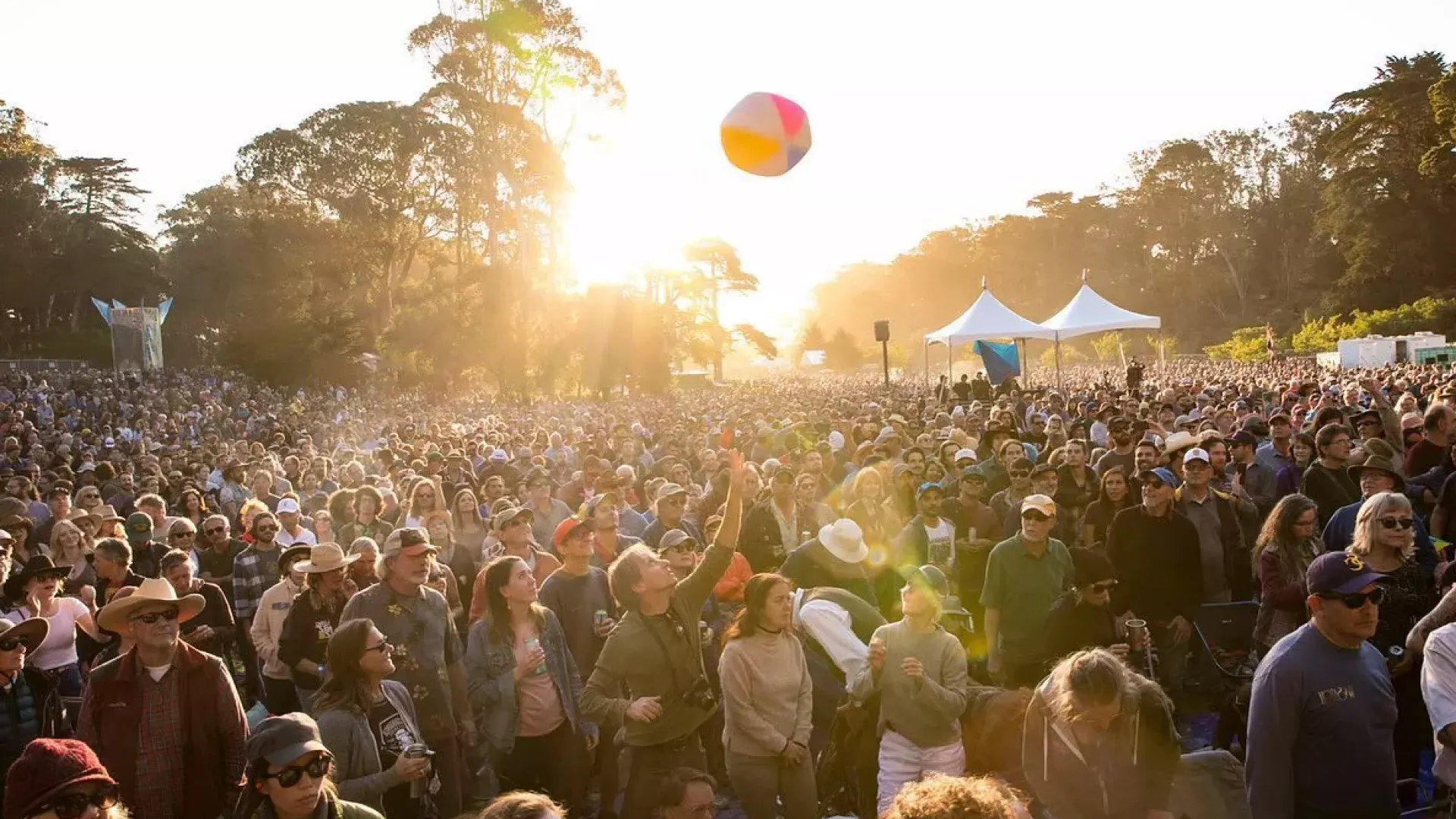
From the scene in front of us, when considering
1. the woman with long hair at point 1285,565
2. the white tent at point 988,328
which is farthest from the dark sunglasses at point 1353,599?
the white tent at point 988,328

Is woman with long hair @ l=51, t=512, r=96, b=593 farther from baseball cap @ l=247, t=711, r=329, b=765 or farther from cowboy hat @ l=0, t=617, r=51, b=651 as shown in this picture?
baseball cap @ l=247, t=711, r=329, b=765

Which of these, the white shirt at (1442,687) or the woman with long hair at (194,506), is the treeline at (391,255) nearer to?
the woman with long hair at (194,506)

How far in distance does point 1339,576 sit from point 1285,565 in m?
1.84

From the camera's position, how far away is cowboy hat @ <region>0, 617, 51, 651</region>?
3871 millimetres

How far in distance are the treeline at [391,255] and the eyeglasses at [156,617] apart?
3123 centimetres

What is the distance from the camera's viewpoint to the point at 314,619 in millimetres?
4824

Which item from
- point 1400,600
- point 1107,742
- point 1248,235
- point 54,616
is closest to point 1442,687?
point 1107,742

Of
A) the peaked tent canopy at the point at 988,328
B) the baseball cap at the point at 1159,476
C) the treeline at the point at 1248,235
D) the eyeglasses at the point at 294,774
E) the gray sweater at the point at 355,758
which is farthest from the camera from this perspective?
the treeline at the point at 1248,235

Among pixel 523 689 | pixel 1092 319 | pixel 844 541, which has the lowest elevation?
pixel 523 689

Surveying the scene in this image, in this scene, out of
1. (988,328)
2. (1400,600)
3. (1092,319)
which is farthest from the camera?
(988,328)

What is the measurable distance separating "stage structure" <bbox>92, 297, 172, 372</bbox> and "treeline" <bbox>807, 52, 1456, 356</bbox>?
145 ft

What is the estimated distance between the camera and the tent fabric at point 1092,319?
2230 cm

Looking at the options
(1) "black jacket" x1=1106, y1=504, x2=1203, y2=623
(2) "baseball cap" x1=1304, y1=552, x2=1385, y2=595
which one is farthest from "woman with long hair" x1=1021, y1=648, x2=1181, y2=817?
(1) "black jacket" x1=1106, y1=504, x2=1203, y2=623

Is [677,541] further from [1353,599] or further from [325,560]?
[1353,599]
